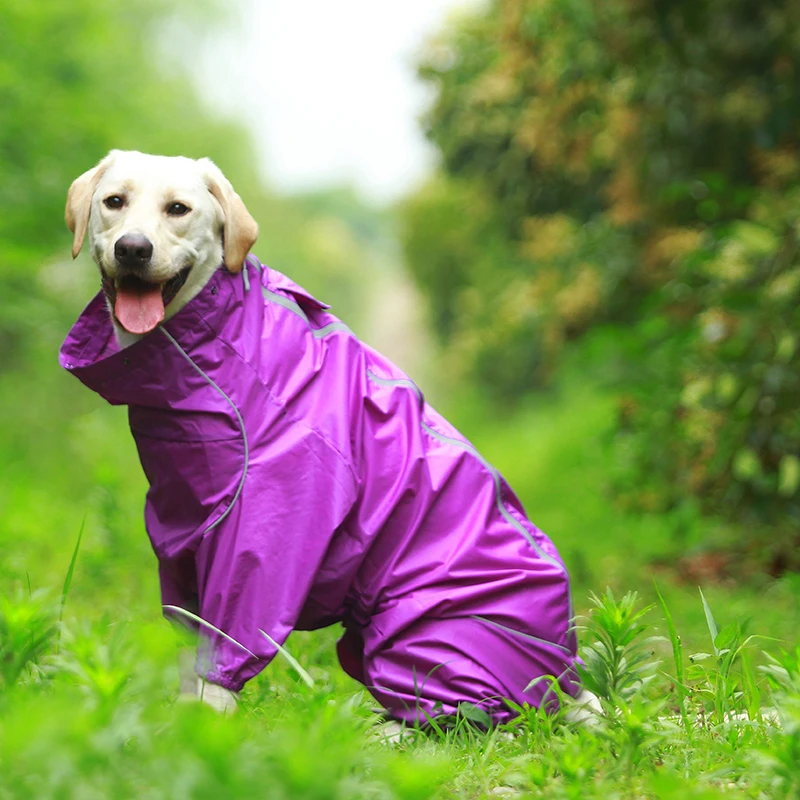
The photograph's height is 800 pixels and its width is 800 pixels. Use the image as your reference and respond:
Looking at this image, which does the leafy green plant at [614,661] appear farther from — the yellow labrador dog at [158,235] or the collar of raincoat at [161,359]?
the collar of raincoat at [161,359]

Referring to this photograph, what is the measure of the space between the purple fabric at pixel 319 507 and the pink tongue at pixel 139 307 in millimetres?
46

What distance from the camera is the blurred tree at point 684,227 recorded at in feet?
18.4

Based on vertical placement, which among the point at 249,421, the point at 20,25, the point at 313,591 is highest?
the point at 20,25

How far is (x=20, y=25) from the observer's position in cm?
910

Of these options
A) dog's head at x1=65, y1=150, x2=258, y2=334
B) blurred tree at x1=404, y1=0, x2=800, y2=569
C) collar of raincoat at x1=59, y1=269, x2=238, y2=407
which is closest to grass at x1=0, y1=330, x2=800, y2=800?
collar of raincoat at x1=59, y1=269, x2=238, y2=407

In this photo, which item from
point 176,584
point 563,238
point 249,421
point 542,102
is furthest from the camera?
point 563,238

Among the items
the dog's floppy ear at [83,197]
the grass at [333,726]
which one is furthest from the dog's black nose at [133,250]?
the grass at [333,726]

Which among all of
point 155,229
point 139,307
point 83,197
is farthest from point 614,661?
point 83,197

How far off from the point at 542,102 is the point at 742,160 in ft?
5.53

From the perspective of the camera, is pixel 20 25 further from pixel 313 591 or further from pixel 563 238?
pixel 313 591

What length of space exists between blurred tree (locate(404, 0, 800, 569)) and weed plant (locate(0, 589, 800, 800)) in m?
2.69

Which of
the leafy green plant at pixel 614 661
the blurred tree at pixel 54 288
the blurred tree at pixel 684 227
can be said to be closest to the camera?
the leafy green plant at pixel 614 661

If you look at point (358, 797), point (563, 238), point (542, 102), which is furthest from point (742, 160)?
point (358, 797)

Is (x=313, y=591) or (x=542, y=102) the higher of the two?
(x=542, y=102)
